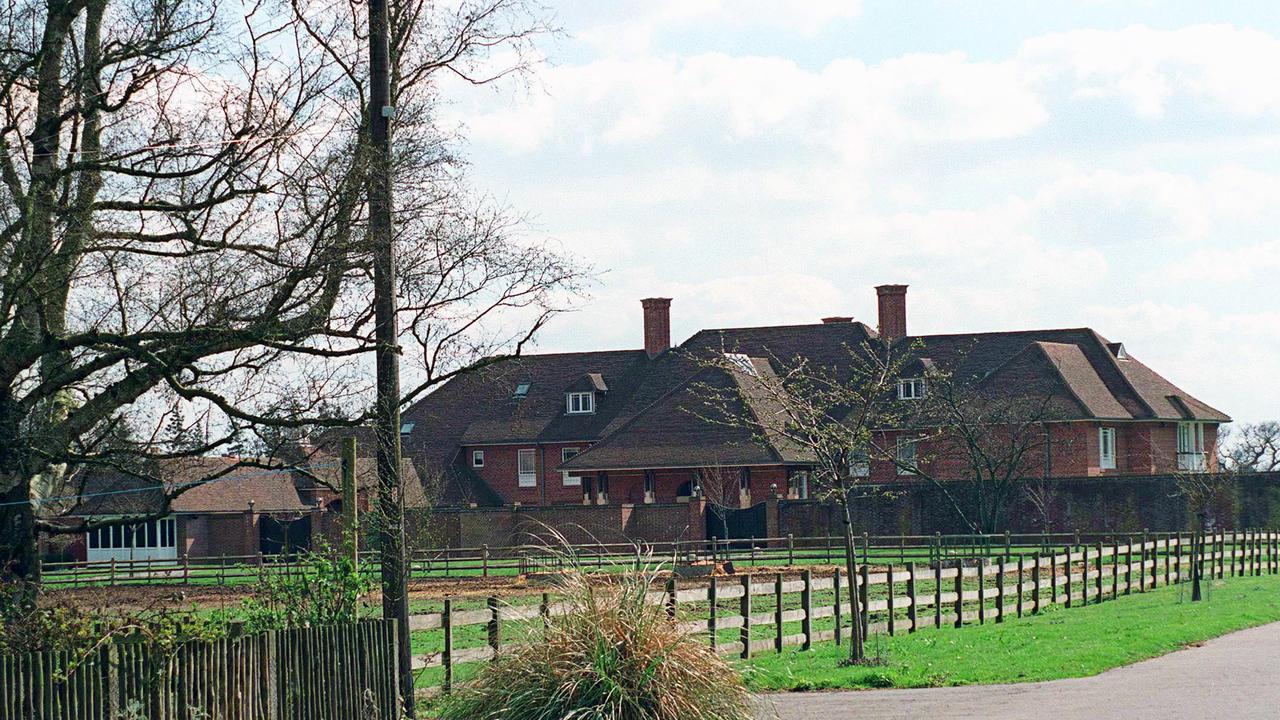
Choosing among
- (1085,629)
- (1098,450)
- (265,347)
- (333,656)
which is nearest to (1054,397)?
(1098,450)

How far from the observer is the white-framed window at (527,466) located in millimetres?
75312

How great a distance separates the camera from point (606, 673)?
34.8ft

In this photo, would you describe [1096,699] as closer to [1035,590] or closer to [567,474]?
[1035,590]

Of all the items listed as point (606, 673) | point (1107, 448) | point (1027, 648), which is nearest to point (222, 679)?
point (606, 673)

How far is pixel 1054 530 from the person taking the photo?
191ft

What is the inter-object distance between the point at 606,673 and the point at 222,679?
117 inches

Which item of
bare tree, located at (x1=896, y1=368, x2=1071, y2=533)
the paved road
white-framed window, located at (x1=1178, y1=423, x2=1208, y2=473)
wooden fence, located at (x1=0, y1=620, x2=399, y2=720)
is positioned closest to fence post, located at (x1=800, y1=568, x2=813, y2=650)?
the paved road

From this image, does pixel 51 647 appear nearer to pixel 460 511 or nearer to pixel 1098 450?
pixel 460 511

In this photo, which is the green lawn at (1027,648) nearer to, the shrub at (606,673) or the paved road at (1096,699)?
the paved road at (1096,699)

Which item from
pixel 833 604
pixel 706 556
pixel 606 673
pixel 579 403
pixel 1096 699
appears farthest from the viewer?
pixel 579 403

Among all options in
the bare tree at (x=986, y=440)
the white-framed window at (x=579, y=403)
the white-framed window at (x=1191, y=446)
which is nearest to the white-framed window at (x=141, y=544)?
the white-framed window at (x=579, y=403)

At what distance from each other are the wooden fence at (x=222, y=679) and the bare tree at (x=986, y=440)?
4250cm

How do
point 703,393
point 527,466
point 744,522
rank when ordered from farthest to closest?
1. point 527,466
2. point 703,393
3. point 744,522

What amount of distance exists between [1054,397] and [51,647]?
5742 cm
